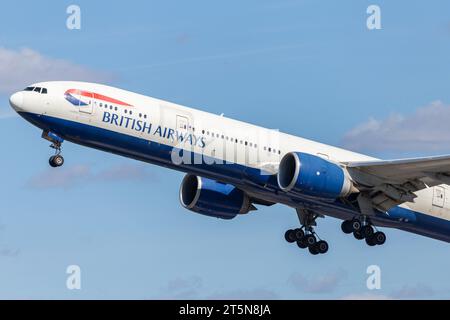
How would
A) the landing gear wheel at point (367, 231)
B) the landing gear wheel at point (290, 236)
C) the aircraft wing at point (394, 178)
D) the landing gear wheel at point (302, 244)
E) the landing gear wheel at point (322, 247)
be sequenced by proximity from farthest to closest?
1. the landing gear wheel at point (290, 236)
2. the landing gear wheel at point (302, 244)
3. the landing gear wheel at point (322, 247)
4. the landing gear wheel at point (367, 231)
5. the aircraft wing at point (394, 178)

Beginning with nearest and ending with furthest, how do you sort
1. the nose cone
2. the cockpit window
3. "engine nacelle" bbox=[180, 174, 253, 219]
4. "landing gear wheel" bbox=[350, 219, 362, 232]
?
the nose cone
the cockpit window
"landing gear wheel" bbox=[350, 219, 362, 232]
"engine nacelle" bbox=[180, 174, 253, 219]

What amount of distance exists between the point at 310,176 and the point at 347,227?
618cm

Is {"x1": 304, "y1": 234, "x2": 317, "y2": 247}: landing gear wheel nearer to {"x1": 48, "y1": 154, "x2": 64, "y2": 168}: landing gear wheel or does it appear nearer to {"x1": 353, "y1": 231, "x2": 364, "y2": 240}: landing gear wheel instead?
{"x1": 353, "y1": 231, "x2": 364, "y2": 240}: landing gear wheel

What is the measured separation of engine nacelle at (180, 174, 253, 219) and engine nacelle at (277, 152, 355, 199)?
6.72 m

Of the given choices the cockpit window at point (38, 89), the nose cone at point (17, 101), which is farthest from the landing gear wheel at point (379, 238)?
the nose cone at point (17, 101)

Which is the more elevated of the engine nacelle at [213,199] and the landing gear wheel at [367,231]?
the engine nacelle at [213,199]

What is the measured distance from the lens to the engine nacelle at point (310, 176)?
50219 mm

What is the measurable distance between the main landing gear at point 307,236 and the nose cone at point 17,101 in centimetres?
1717

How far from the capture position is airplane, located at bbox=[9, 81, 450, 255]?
161ft

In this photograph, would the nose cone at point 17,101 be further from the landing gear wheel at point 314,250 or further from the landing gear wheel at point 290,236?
the landing gear wheel at point 314,250

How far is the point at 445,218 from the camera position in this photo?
56.9 metres

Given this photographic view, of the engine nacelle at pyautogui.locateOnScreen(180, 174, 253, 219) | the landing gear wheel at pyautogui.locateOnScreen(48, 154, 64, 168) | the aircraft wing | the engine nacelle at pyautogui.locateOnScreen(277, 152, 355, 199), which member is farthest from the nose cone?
the aircraft wing
